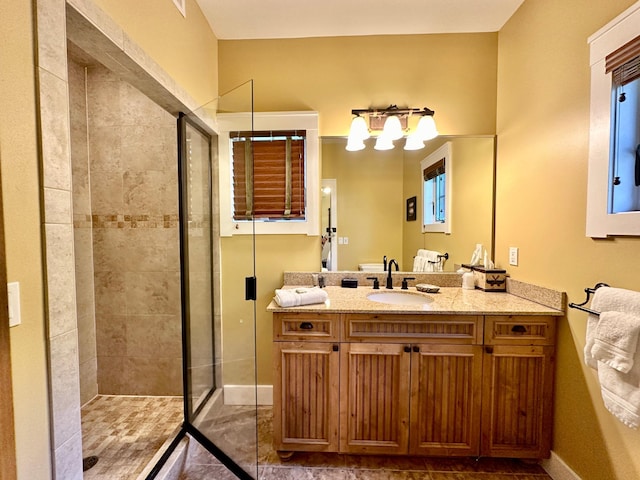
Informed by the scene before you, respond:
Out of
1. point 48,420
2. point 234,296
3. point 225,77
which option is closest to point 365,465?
point 234,296

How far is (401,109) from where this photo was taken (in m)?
2.09

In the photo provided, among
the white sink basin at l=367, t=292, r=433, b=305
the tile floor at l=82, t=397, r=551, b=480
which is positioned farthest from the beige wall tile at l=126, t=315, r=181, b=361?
the white sink basin at l=367, t=292, r=433, b=305

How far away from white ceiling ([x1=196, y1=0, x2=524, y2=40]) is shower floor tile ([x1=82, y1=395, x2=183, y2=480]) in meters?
2.78

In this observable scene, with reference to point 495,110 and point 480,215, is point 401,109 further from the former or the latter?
point 480,215

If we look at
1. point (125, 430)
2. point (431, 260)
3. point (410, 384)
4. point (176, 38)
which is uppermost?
point (176, 38)

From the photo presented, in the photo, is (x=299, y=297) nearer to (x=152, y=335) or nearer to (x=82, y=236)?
(x=152, y=335)

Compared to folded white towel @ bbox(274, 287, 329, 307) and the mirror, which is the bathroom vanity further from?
the mirror

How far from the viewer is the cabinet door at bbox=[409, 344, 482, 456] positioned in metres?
1.58

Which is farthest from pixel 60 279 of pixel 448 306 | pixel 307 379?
pixel 448 306

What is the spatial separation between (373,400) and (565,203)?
1.52 m

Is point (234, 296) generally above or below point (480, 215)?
below

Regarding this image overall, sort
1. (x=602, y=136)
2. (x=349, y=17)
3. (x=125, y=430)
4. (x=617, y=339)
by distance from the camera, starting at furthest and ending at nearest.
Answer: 1. (x=349, y=17)
2. (x=125, y=430)
3. (x=602, y=136)
4. (x=617, y=339)

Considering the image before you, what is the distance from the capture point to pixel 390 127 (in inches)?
79.4

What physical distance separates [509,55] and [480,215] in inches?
44.1
